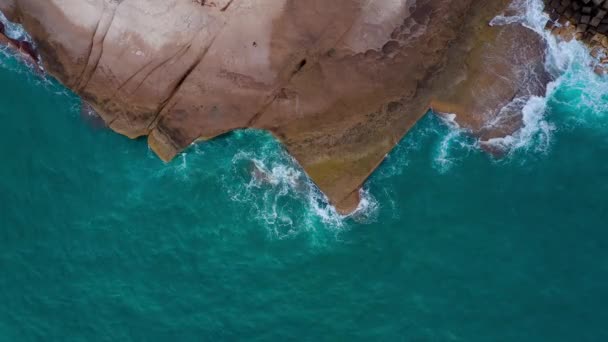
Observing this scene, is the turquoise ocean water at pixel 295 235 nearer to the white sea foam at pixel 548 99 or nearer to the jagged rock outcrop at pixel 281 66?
the white sea foam at pixel 548 99

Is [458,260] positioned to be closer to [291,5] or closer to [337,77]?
[337,77]

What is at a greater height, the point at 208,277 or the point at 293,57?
the point at 293,57

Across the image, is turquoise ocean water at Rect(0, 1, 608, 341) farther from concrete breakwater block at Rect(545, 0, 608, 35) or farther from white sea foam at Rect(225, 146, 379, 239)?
concrete breakwater block at Rect(545, 0, 608, 35)

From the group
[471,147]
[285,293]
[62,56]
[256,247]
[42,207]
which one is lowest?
[285,293]

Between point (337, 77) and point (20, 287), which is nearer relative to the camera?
point (337, 77)

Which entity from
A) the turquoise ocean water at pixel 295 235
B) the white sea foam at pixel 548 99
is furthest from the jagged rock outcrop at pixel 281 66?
the turquoise ocean water at pixel 295 235

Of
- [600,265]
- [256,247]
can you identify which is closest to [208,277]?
[256,247]
